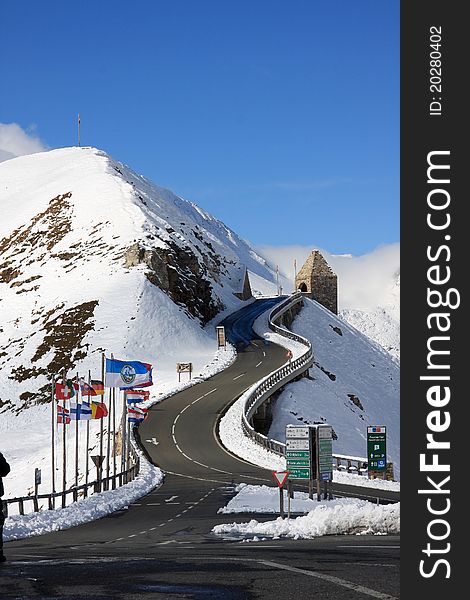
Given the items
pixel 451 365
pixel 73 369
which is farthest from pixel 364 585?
pixel 73 369

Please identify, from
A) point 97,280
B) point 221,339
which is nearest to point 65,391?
point 221,339

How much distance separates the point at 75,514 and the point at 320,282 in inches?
4365

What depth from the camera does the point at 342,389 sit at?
94375 millimetres

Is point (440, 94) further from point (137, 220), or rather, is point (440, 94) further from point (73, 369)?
point (137, 220)

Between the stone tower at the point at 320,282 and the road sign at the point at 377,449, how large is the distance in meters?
92.2

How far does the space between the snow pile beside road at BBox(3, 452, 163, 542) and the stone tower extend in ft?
323

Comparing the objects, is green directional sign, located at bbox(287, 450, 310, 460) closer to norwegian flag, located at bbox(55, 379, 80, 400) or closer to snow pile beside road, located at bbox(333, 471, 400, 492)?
snow pile beside road, located at bbox(333, 471, 400, 492)

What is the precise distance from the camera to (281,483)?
24078 mm

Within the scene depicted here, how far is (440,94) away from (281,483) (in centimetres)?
1474

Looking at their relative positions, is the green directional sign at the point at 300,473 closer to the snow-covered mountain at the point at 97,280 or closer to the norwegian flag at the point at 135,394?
the norwegian flag at the point at 135,394

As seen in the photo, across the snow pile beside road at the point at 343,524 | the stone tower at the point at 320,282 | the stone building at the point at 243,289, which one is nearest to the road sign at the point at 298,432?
the snow pile beside road at the point at 343,524

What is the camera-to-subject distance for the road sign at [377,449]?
4478 centimetres

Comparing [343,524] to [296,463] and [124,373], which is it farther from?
[124,373]

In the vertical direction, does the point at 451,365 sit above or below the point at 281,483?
above
